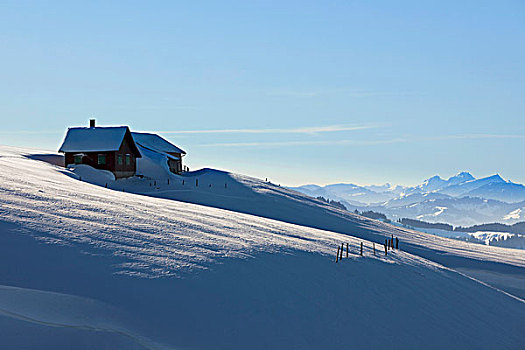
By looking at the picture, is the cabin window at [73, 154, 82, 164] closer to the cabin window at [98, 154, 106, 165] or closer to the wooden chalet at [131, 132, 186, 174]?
the cabin window at [98, 154, 106, 165]

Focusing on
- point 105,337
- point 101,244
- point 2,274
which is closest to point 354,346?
point 105,337

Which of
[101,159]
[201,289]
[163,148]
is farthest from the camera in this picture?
[163,148]

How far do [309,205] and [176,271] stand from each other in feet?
145

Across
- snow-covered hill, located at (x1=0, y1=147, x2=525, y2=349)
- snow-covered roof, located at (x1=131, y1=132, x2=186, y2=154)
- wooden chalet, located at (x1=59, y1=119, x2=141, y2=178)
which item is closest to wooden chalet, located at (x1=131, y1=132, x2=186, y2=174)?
snow-covered roof, located at (x1=131, y1=132, x2=186, y2=154)

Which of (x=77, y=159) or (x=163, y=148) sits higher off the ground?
(x=163, y=148)

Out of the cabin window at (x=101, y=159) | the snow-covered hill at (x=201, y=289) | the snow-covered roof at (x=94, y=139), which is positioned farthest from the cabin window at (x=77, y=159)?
the snow-covered hill at (x=201, y=289)

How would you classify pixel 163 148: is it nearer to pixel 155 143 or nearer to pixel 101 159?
pixel 155 143

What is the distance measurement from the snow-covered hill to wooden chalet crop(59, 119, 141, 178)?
32601 mm

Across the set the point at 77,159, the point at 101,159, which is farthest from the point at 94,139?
the point at 77,159

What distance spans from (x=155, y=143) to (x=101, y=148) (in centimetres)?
2034

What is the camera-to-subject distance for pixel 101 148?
5131cm

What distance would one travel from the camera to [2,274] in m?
10.1

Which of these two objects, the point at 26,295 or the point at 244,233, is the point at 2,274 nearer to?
the point at 26,295

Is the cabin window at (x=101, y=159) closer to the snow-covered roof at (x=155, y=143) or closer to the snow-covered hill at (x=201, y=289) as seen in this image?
the snow-covered roof at (x=155, y=143)
